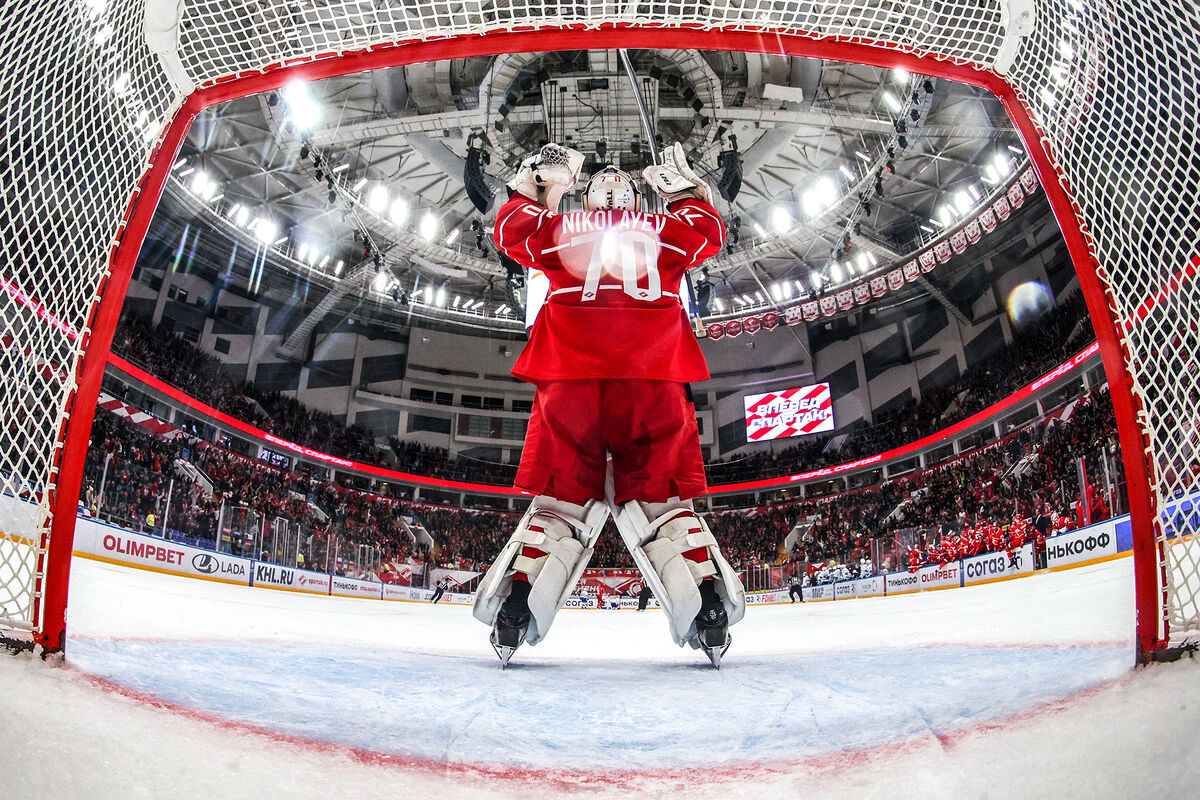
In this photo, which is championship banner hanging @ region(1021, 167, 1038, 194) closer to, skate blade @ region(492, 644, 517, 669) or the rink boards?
the rink boards

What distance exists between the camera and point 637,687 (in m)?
1.64

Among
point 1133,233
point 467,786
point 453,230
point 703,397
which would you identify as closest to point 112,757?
point 467,786

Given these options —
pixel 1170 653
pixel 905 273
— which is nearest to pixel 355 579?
pixel 1170 653

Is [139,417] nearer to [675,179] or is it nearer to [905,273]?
[675,179]

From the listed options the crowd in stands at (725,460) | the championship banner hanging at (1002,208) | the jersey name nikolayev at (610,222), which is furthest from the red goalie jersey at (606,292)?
the championship banner hanging at (1002,208)

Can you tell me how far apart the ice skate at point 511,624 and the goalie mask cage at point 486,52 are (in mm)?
1185

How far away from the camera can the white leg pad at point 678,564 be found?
208 centimetres

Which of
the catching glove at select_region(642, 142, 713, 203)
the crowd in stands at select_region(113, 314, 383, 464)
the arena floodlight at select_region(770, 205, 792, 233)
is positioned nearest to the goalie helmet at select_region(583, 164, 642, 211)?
the catching glove at select_region(642, 142, 713, 203)

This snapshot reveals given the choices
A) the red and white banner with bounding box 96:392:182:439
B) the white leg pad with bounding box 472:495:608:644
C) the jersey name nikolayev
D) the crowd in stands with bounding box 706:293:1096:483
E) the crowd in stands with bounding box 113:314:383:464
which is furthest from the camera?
the crowd in stands with bounding box 706:293:1096:483

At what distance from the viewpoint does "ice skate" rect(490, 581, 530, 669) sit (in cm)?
204

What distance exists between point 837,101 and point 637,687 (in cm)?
1516

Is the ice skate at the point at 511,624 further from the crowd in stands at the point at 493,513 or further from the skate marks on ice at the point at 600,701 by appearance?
the crowd in stands at the point at 493,513

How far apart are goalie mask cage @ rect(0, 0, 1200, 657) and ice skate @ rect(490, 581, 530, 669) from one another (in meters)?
1.18

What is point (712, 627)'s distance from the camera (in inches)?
81.3
